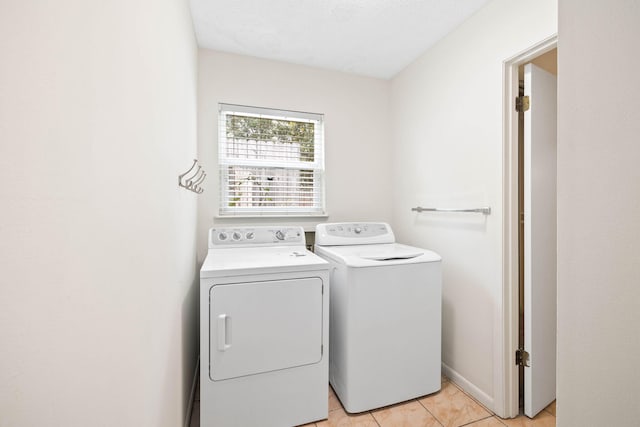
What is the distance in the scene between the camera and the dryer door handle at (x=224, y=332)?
148 cm

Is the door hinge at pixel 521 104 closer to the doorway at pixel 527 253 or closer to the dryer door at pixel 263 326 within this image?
the doorway at pixel 527 253

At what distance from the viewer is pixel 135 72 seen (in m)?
0.74

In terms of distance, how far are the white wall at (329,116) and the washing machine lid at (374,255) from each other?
0.50 metres

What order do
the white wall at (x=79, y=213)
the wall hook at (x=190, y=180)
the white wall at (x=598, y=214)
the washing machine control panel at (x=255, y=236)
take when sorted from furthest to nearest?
the washing machine control panel at (x=255, y=236)
the wall hook at (x=190, y=180)
the white wall at (x=598, y=214)
the white wall at (x=79, y=213)

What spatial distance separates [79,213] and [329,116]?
93.3 inches

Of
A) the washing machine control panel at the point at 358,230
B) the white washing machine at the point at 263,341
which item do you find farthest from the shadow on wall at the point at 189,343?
the washing machine control panel at the point at 358,230

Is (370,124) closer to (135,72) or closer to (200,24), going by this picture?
(200,24)

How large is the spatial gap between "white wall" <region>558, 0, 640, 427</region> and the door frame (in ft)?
3.88

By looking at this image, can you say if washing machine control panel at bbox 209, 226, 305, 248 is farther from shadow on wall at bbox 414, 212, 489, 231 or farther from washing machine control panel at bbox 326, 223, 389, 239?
shadow on wall at bbox 414, 212, 489, 231

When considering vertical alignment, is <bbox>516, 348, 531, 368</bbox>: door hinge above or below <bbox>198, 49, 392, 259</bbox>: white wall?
below

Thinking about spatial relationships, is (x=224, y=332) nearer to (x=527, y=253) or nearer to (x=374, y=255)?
(x=374, y=255)

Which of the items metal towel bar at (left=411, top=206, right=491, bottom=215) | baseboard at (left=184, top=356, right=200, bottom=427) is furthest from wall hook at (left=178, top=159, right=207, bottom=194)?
metal towel bar at (left=411, top=206, right=491, bottom=215)

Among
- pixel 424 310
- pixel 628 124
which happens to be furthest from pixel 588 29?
pixel 424 310

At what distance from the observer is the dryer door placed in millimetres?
1486
